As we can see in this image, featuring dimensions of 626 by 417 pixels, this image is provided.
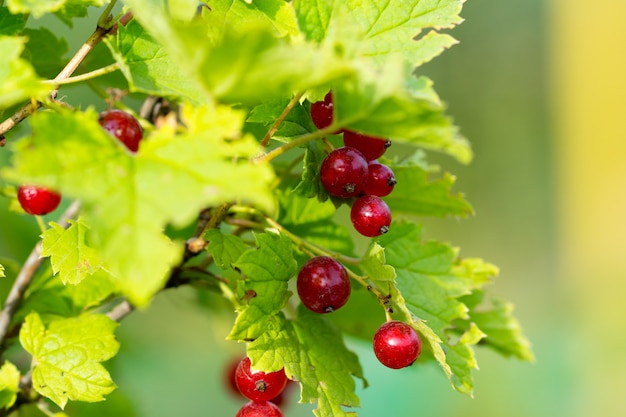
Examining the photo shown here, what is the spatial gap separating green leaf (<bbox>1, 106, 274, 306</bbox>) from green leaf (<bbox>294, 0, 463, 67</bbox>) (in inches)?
8.2

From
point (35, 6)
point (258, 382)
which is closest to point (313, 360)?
point (258, 382)

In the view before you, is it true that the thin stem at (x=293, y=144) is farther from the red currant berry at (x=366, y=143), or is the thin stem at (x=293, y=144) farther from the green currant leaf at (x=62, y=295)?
the green currant leaf at (x=62, y=295)

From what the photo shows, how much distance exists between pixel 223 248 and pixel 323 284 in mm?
110

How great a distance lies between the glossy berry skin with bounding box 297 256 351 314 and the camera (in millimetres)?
713

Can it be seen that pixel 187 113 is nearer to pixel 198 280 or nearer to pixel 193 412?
pixel 198 280

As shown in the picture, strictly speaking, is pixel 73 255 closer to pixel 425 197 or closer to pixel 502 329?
pixel 425 197

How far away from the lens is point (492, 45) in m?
4.92

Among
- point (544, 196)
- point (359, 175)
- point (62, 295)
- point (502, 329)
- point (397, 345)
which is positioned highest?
point (359, 175)

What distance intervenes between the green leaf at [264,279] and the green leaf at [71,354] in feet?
0.58

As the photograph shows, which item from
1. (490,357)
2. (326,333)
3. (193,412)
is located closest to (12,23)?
(326,333)

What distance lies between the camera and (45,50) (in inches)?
32.6

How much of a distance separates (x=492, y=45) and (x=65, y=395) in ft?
15.1

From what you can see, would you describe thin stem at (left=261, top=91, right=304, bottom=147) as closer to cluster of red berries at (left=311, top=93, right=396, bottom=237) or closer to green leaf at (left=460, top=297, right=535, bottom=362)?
cluster of red berries at (left=311, top=93, right=396, bottom=237)

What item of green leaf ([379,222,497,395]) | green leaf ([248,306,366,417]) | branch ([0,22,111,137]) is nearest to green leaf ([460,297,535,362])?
green leaf ([379,222,497,395])
